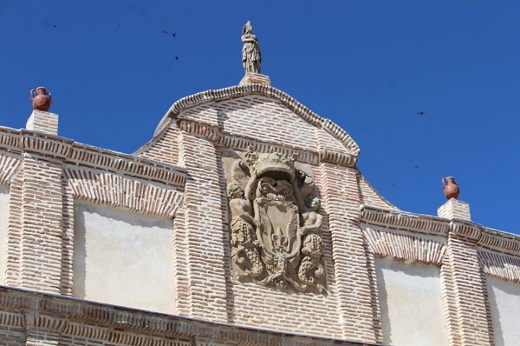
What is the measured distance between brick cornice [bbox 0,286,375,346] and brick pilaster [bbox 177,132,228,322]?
1.13 feet

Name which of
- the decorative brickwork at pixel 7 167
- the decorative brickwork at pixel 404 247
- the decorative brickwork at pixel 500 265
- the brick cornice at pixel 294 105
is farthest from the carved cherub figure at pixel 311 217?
the decorative brickwork at pixel 7 167

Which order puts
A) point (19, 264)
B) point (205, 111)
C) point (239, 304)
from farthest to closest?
point (205, 111)
point (239, 304)
point (19, 264)

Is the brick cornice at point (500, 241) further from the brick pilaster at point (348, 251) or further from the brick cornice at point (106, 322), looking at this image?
the brick cornice at point (106, 322)

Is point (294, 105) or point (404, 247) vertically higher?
point (294, 105)

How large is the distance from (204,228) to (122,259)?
1.20m

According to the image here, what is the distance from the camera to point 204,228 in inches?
606

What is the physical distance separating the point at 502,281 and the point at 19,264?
7.09 m

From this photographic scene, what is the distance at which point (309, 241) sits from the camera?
15.9 metres

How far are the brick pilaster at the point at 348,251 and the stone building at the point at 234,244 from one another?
21 millimetres

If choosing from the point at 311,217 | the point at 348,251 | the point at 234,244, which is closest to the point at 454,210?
the point at 348,251

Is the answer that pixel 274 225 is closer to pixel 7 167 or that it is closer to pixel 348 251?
pixel 348 251

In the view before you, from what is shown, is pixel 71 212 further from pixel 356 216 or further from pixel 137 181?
pixel 356 216

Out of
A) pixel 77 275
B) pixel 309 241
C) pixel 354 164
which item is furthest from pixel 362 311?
pixel 77 275

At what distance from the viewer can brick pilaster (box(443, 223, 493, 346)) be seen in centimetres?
1652
